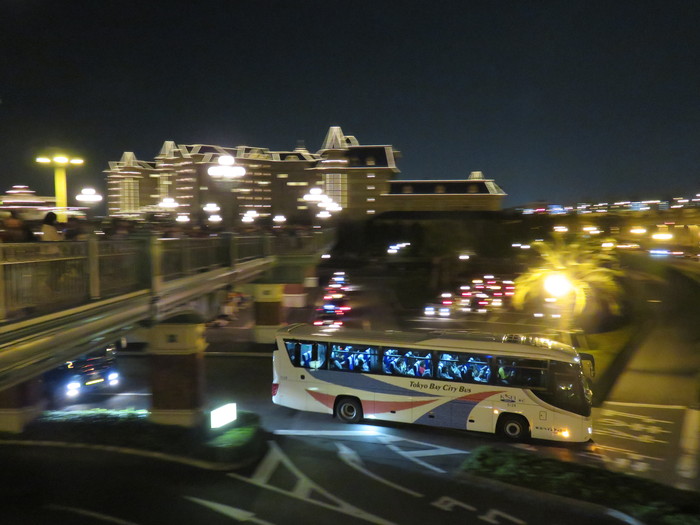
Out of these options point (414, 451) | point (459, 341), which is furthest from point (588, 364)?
point (414, 451)

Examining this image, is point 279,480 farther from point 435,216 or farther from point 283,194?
point 283,194

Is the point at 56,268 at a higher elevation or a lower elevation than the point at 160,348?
higher

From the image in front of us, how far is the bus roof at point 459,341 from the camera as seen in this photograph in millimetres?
13164

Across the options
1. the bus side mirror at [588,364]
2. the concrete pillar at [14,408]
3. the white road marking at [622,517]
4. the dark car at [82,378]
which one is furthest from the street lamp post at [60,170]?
the white road marking at [622,517]

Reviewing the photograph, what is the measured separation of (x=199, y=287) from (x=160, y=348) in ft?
6.55

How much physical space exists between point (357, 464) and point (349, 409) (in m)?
3.07

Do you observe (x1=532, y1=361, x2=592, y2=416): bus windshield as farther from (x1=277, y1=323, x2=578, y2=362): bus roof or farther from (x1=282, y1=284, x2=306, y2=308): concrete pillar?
Result: (x1=282, y1=284, x2=306, y2=308): concrete pillar

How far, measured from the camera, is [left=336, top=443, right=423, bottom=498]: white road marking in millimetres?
10273

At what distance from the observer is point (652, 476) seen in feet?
35.7

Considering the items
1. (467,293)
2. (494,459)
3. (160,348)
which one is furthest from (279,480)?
(467,293)

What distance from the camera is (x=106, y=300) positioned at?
8414 millimetres

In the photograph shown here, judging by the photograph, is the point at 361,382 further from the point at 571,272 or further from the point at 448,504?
the point at 571,272

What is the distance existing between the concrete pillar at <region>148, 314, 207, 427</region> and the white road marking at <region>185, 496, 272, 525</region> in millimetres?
4366

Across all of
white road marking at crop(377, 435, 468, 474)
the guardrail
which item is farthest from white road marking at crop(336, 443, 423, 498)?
the guardrail
